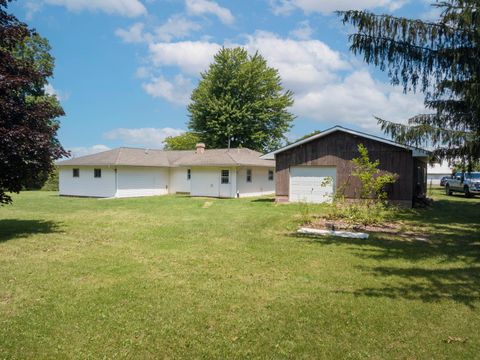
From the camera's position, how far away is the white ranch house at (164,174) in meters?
24.3

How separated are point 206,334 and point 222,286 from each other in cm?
160

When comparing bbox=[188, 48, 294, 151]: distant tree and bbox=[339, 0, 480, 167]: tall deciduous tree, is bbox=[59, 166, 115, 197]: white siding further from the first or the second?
bbox=[339, 0, 480, 167]: tall deciduous tree

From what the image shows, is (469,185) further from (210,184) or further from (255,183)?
(210,184)

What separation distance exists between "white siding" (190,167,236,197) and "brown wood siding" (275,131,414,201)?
491 cm

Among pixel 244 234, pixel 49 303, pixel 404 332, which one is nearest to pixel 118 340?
pixel 49 303

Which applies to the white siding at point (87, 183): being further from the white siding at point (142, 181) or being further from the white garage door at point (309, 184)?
the white garage door at point (309, 184)

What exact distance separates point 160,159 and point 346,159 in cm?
1543

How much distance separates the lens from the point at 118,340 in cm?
393

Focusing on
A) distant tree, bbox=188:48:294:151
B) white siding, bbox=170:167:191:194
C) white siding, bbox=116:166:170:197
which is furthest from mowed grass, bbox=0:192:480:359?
distant tree, bbox=188:48:294:151

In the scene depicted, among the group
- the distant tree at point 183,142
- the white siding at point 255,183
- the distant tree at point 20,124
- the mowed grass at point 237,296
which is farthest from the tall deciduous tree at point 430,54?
the distant tree at point 183,142

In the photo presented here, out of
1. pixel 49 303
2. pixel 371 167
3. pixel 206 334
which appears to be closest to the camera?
pixel 206 334

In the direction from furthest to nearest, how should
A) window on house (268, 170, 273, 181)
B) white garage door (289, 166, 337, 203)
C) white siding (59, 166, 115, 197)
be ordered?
1. window on house (268, 170, 273, 181)
2. white siding (59, 166, 115, 197)
3. white garage door (289, 166, 337, 203)

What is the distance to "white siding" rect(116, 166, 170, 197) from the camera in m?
24.6

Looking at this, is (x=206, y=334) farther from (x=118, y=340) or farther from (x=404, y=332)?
(x=404, y=332)
